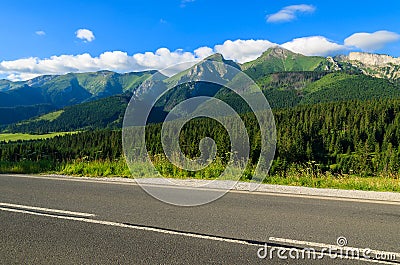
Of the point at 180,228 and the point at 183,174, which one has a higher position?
the point at 183,174

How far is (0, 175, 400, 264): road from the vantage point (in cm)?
477

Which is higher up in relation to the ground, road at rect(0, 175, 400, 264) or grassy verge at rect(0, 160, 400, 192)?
grassy verge at rect(0, 160, 400, 192)

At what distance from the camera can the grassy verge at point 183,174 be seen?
10039mm

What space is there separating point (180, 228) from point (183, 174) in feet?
19.8

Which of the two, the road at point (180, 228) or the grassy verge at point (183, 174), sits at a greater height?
the grassy verge at point (183, 174)

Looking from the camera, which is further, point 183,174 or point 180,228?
point 183,174

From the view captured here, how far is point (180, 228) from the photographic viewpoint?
593 centimetres

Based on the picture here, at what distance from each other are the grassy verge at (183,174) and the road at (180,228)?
2142 millimetres

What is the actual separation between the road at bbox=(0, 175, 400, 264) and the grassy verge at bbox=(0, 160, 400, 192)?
2142 mm

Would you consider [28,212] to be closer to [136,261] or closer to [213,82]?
[136,261]

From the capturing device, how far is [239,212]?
7.03 m

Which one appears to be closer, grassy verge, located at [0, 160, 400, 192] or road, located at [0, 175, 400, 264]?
road, located at [0, 175, 400, 264]

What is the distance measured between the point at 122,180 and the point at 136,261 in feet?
22.2

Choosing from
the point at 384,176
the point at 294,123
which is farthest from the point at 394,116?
the point at 384,176
